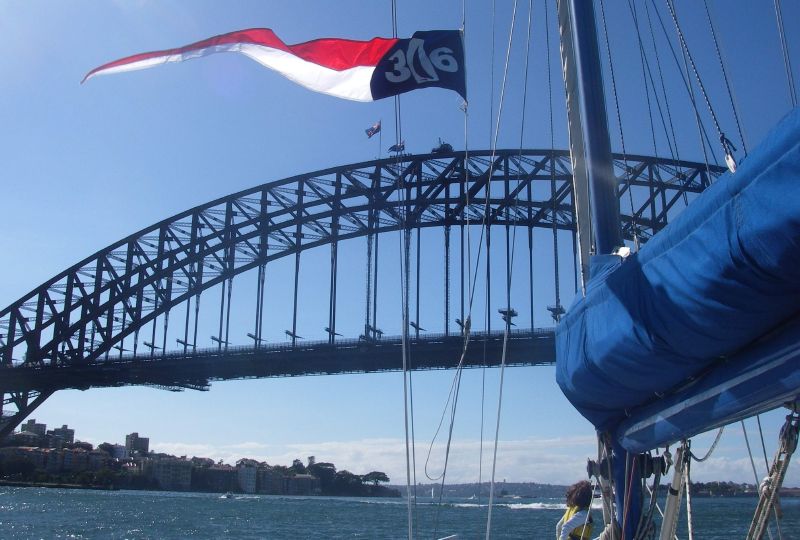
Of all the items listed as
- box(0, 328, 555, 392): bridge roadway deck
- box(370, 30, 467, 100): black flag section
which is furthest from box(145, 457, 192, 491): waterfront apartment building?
box(370, 30, 467, 100): black flag section

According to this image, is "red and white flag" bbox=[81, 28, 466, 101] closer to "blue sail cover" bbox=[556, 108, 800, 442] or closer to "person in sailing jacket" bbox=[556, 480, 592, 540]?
"person in sailing jacket" bbox=[556, 480, 592, 540]

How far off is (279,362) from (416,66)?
44.7 metres

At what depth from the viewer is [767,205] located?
2.90 metres

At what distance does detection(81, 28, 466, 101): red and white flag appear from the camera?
9211mm

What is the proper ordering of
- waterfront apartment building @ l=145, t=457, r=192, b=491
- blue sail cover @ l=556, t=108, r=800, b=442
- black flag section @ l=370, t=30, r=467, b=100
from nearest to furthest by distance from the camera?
blue sail cover @ l=556, t=108, r=800, b=442 → black flag section @ l=370, t=30, r=467, b=100 → waterfront apartment building @ l=145, t=457, r=192, b=491

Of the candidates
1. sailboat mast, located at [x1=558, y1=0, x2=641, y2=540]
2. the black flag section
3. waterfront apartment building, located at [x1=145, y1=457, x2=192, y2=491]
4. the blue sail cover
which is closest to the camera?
the blue sail cover

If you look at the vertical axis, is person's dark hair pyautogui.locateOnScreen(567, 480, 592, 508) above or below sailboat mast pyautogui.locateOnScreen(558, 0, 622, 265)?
below

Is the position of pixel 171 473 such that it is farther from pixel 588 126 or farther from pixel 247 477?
pixel 588 126

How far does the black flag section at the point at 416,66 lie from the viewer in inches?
362

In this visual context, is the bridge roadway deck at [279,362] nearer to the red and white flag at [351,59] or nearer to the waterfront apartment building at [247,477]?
the red and white flag at [351,59]

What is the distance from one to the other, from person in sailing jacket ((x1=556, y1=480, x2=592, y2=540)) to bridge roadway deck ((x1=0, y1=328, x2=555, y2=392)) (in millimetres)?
37127

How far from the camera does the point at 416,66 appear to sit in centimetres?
923

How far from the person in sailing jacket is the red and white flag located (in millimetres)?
4477

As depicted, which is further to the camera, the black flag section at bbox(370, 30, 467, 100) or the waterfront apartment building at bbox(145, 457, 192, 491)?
the waterfront apartment building at bbox(145, 457, 192, 491)
